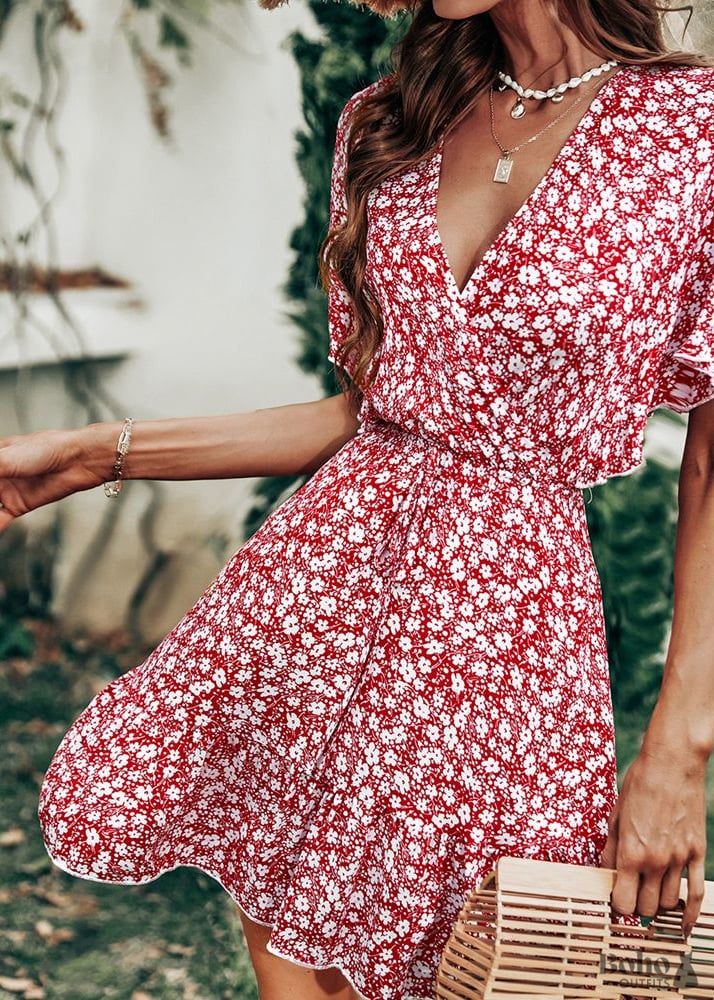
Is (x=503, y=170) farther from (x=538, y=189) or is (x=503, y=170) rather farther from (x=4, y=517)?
(x=4, y=517)

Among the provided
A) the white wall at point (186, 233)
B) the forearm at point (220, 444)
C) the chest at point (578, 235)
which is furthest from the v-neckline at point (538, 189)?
the white wall at point (186, 233)

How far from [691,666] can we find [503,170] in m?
0.70

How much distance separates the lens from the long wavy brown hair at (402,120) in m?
1.77

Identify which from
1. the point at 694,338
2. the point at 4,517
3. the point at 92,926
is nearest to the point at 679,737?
the point at 694,338

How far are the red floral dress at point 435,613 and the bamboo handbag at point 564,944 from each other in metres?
0.12

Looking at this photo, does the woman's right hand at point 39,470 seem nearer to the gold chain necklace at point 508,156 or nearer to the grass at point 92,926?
the gold chain necklace at point 508,156

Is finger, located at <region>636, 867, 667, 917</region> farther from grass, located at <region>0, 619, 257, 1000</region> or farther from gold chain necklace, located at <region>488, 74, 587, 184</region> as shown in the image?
grass, located at <region>0, 619, 257, 1000</region>

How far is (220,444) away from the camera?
5.89ft

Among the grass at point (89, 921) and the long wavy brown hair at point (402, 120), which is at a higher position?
the long wavy brown hair at point (402, 120)

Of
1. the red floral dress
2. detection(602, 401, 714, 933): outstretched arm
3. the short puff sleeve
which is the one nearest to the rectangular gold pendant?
the red floral dress

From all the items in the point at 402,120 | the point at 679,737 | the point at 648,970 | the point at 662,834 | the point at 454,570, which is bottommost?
the point at 648,970

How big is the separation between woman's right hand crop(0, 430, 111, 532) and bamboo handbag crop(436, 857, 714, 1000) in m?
0.84

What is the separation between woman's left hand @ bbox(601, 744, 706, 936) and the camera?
4.58ft

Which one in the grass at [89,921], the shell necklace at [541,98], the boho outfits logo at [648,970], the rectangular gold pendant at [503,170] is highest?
the shell necklace at [541,98]
